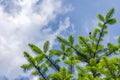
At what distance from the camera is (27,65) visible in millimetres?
8992

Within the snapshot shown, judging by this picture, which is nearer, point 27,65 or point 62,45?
point 27,65

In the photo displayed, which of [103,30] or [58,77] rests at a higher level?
Result: [103,30]

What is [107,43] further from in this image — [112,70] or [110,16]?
[112,70]

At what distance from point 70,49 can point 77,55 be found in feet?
1.65

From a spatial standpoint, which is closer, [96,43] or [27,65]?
[27,65]

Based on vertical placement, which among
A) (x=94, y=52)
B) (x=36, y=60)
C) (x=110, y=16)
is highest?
(x=110, y=16)

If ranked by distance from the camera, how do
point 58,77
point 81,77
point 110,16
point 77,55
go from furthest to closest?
point 77,55 → point 110,16 → point 81,77 → point 58,77

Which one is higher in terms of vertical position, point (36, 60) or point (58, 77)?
point (36, 60)

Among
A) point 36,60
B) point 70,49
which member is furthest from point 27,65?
point 70,49

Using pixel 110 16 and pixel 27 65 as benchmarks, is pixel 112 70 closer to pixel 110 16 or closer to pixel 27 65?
pixel 27 65

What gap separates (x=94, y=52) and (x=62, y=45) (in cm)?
130

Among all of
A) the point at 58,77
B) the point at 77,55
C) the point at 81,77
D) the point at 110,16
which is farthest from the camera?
the point at 77,55

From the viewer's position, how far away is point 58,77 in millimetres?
7766

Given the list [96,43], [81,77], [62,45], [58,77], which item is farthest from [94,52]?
[58,77]
